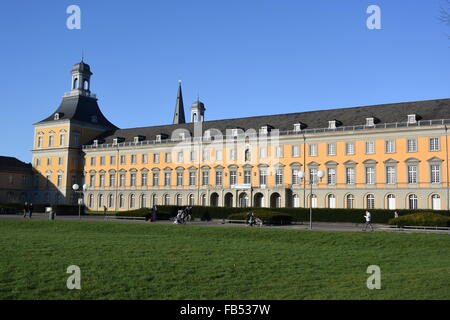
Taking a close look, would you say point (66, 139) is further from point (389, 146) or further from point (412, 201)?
point (412, 201)

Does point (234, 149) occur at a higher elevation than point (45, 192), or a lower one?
Answer: higher

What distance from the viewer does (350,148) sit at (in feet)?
193

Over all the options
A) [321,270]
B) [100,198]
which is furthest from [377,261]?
[100,198]

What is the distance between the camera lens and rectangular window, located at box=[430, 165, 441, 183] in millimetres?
52691

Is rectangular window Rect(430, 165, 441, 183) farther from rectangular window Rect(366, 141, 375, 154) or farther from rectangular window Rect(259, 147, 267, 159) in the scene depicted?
rectangular window Rect(259, 147, 267, 159)

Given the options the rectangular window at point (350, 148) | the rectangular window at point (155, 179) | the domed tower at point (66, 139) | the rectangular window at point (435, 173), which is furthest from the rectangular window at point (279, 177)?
the domed tower at point (66, 139)

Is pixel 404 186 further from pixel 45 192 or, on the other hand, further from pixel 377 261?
pixel 45 192

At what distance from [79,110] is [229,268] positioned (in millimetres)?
74879

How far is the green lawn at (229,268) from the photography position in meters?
11.2

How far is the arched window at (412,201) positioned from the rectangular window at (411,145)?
5162 mm

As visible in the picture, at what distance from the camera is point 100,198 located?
80.4 metres

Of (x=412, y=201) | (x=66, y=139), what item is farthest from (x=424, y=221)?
(x=66, y=139)
